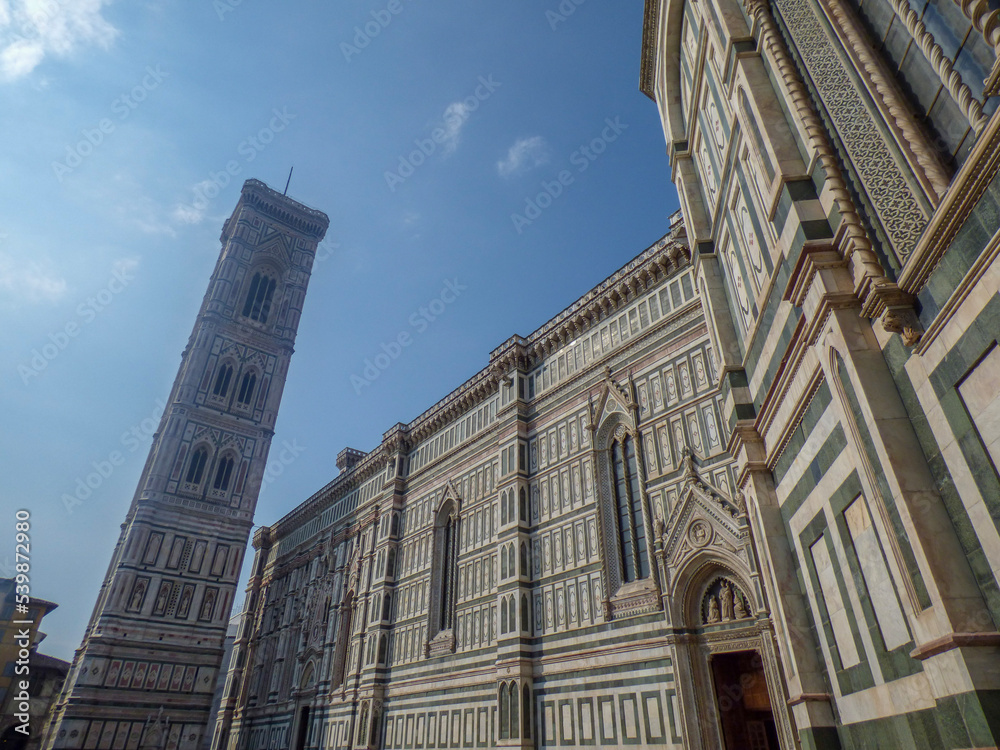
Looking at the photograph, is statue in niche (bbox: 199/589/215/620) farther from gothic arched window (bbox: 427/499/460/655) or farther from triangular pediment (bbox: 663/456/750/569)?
triangular pediment (bbox: 663/456/750/569)

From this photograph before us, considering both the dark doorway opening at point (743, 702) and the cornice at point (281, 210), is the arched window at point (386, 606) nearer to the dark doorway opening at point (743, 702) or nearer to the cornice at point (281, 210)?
the dark doorway opening at point (743, 702)

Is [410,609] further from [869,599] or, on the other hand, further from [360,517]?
[869,599]

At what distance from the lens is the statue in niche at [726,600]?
1401 centimetres

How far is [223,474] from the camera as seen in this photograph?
130 ft

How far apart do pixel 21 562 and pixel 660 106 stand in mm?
24402

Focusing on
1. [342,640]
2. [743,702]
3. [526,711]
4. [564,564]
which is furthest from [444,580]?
[743,702]

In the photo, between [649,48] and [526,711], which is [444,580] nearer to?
[526,711]

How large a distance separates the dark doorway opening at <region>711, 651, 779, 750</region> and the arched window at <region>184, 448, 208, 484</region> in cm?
3505

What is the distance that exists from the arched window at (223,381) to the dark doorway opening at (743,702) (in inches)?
1462

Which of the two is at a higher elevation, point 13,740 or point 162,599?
point 162,599

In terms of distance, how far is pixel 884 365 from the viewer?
5059 mm

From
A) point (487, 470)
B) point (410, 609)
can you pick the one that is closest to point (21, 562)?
point (410, 609)

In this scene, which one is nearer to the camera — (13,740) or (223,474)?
(13,740)

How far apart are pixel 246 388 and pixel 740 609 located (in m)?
37.7
